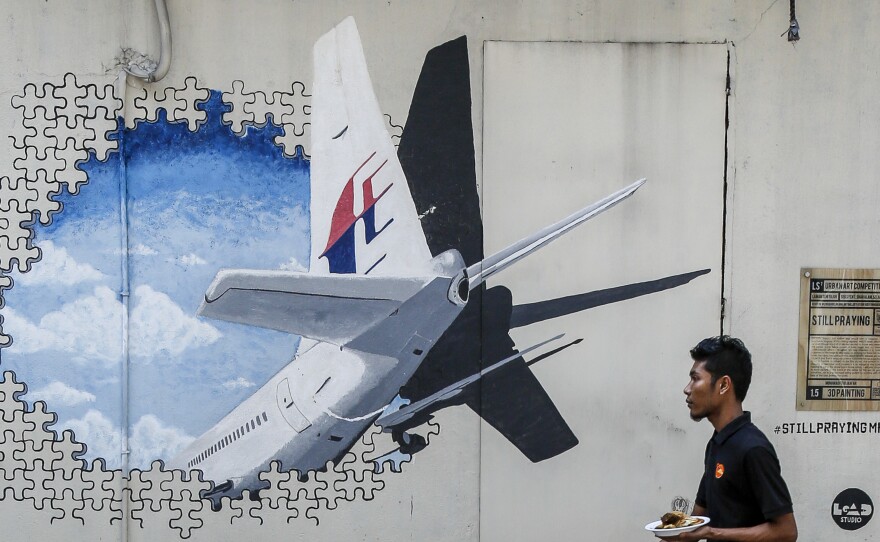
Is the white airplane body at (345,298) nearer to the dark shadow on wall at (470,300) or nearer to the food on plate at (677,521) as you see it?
the dark shadow on wall at (470,300)

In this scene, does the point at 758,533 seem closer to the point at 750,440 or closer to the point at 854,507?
the point at 750,440

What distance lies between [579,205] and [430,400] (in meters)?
1.25

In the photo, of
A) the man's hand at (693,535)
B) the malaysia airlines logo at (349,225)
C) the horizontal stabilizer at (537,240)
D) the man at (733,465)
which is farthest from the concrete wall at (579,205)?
the man's hand at (693,535)

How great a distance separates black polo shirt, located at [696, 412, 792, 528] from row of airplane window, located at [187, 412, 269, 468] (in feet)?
7.48

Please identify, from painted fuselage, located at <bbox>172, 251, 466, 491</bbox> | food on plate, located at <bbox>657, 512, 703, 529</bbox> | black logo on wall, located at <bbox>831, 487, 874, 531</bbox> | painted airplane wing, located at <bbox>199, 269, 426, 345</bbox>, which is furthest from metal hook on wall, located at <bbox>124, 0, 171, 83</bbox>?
black logo on wall, located at <bbox>831, 487, 874, 531</bbox>

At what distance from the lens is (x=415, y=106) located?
172 inches

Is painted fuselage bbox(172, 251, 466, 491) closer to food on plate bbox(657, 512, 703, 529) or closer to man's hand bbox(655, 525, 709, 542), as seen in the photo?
food on plate bbox(657, 512, 703, 529)

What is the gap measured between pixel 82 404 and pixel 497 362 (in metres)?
2.09

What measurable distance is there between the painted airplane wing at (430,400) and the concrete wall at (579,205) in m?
0.06

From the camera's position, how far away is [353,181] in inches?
172

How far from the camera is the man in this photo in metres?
2.88

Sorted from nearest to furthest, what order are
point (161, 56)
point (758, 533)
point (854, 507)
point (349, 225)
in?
point (758, 533) < point (161, 56) < point (349, 225) < point (854, 507)

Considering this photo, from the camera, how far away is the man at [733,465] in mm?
2875

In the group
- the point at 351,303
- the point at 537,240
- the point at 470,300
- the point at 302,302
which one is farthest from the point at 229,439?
→ the point at 537,240
